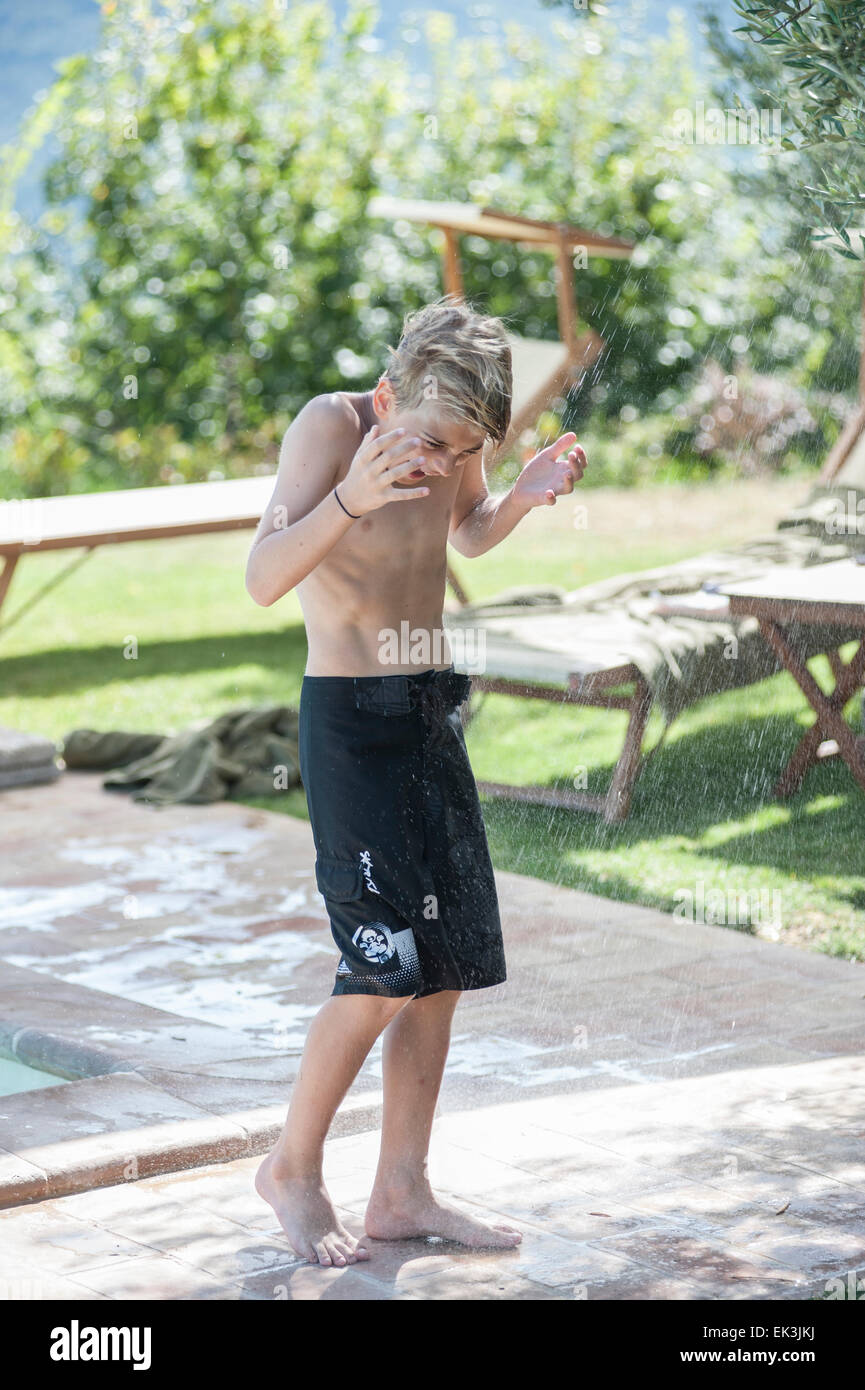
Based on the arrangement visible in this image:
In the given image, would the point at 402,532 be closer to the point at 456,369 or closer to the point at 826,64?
the point at 456,369

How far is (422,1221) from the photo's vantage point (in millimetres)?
2500

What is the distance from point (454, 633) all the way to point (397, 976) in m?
3.40

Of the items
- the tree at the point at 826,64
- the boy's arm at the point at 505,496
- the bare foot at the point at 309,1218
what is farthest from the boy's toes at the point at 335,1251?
the tree at the point at 826,64

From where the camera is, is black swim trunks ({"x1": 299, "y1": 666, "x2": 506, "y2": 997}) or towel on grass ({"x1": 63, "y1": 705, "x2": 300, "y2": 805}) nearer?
black swim trunks ({"x1": 299, "y1": 666, "x2": 506, "y2": 997})

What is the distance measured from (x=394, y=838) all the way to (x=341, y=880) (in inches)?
3.8

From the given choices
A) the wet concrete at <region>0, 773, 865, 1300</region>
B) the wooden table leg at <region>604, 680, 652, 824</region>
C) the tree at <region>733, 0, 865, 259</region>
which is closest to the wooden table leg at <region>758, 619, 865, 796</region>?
the wooden table leg at <region>604, 680, 652, 824</region>

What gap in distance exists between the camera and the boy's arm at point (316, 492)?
2160 millimetres

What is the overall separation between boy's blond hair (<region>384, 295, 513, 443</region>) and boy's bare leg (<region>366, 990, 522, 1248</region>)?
0.85 m

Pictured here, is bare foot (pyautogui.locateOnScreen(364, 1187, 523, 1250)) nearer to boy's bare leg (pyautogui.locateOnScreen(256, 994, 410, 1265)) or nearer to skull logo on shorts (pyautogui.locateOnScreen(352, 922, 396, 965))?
boy's bare leg (pyautogui.locateOnScreen(256, 994, 410, 1265))

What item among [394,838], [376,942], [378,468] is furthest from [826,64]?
[376,942]

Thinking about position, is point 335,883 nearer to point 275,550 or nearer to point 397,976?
point 397,976

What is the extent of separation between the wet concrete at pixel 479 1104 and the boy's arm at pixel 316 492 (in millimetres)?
999

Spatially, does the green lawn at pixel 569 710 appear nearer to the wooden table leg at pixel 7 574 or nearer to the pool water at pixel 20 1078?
the wooden table leg at pixel 7 574

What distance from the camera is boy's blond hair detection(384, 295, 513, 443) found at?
2.29m
